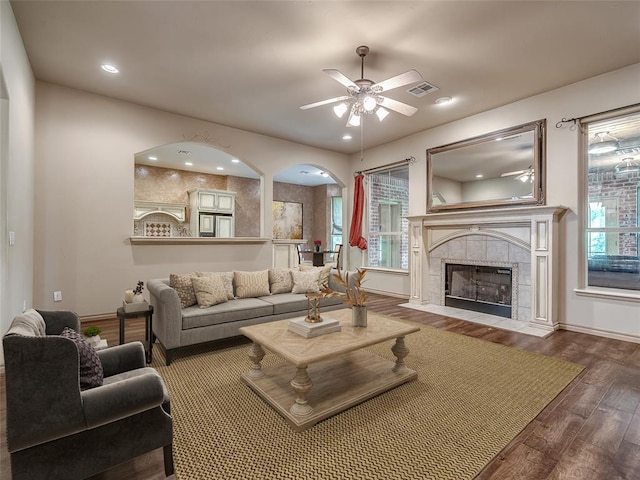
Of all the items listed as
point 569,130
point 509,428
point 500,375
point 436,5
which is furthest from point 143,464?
point 569,130

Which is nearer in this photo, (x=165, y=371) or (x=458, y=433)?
(x=458, y=433)

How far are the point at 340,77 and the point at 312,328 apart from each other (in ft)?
7.03

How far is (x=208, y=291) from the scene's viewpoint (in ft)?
10.8

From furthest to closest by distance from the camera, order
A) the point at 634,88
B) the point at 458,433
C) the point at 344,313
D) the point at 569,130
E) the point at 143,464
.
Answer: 1. the point at 569,130
2. the point at 634,88
3. the point at 344,313
4. the point at 458,433
5. the point at 143,464

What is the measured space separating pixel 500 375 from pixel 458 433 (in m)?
1.04

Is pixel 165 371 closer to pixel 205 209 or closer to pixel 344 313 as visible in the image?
pixel 344 313

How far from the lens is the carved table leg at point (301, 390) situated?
1.94 m

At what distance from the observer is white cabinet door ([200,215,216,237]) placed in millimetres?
8148

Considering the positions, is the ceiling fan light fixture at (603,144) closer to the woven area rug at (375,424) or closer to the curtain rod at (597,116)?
the curtain rod at (597,116)

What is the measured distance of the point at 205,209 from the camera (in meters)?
8.13

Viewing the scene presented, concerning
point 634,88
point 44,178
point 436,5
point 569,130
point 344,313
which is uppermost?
point 436,5

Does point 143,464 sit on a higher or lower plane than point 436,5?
lower

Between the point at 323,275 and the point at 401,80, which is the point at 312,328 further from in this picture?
the point at 401,80

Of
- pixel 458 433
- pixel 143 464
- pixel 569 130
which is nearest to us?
pixel 143 464
